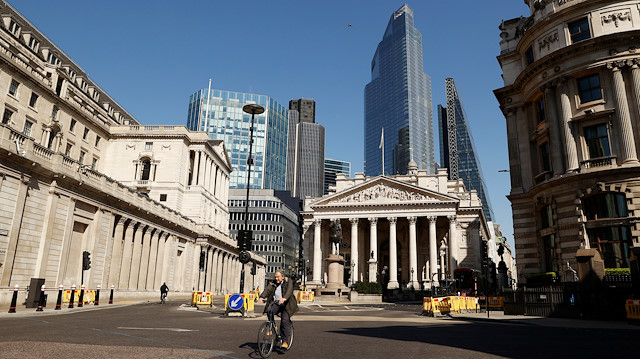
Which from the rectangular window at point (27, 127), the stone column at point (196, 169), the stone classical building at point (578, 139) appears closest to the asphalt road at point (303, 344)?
the stone classical building at point (578, 139)

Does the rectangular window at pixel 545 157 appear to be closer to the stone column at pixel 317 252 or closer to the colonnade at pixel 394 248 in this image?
the colonnade at pixel 394 248

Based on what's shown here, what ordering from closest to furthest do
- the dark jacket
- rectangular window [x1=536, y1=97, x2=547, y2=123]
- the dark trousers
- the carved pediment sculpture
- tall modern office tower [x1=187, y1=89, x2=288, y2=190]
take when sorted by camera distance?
the dark trousers
the dark jacket
rectangular window [x1=536, y1=97, x2=547, y2=123]
the carved pediment sculpture
tall modern office tower [x1=187, y1=89, x2=288, y2=190]

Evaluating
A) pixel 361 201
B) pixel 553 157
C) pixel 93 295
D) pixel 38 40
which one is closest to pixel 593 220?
pixel 553 157

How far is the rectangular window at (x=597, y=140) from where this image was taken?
1175 inches

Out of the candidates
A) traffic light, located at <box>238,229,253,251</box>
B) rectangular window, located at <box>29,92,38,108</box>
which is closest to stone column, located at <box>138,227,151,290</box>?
rectangular window, located at <box>29,92,38,108</box>

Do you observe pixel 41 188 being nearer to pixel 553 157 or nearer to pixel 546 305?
pixel 546 305

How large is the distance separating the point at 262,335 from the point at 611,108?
3107 centimetres

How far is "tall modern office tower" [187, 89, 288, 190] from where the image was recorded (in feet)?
552

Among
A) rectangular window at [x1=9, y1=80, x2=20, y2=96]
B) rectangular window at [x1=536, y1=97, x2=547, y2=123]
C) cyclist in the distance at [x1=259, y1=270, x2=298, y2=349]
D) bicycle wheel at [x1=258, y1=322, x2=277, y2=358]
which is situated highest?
rectangular window at [x1=9, y1=80, x2=20, y2=96]

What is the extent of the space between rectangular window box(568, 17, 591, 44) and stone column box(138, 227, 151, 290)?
135ft

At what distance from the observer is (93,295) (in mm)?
28438

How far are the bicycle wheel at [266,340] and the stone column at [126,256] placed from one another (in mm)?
32559

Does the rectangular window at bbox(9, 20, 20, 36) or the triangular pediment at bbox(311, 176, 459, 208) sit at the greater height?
the rectangular window at bbox(9, 20, 20, 36)

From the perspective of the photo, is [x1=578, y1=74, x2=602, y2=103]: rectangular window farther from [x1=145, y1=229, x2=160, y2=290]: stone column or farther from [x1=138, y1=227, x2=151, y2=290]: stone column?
[x1=145, y1=229, x2=160, y2=290]: stone column
